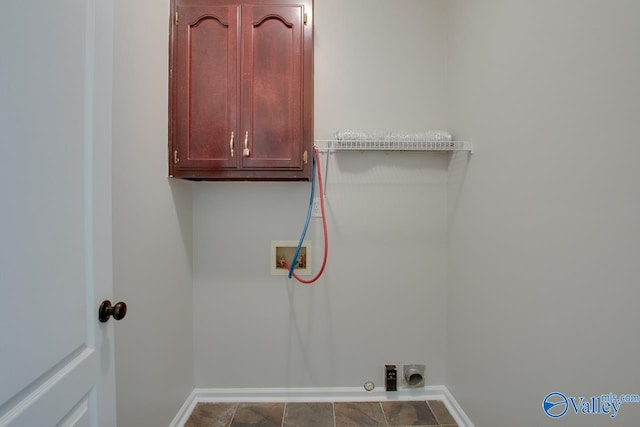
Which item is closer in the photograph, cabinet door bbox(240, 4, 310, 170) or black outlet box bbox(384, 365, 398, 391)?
cabinet door bbox(240, 4, 310, 170)

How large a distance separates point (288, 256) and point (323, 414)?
3.08 ft

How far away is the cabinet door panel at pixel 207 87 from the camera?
4.48 ft

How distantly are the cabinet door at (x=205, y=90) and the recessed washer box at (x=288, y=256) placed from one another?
59 cm

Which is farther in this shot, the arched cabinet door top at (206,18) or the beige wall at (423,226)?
the arched cabinet door top at (206,18)

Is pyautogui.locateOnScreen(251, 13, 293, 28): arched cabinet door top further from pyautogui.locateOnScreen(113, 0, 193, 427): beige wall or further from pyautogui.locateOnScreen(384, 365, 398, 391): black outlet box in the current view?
pyautogui.locateOnScreen(384, 365, 398, 391): black outlet box

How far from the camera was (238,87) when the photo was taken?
4.53 ft

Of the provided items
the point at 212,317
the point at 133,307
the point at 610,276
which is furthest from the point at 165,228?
the point at 610,276

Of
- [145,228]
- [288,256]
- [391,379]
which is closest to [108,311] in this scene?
[145,228]

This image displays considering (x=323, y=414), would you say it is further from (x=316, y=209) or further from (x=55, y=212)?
(x=55, y=212)

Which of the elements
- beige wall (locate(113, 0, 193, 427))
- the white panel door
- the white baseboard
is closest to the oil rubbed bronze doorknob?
the white panel door

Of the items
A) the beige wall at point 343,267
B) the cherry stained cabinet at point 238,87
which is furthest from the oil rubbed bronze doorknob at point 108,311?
the beige wall at point 343,267

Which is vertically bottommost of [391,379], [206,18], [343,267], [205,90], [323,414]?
[323,414]

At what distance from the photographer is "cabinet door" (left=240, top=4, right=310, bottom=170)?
138 cm

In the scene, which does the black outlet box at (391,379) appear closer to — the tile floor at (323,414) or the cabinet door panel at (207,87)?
the tile floor at (323,414)
